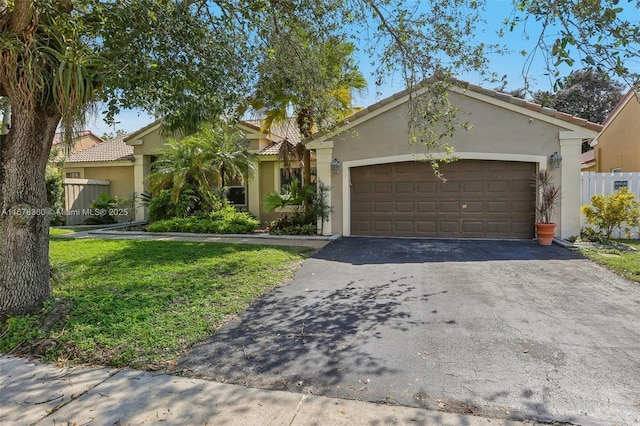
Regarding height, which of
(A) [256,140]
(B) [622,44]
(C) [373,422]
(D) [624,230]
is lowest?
(C) [373,422]

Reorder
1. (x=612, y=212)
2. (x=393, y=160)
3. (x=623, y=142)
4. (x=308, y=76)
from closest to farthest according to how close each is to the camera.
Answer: (x=308, y=76)
(x=612, y=212)
(x=393, y=160)
(x=623, y=142)

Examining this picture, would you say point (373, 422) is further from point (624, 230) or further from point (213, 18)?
point (624, 230)

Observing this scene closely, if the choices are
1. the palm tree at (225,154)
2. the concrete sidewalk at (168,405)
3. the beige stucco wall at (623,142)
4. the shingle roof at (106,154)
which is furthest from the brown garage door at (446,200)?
the shingle roof at (106,154)

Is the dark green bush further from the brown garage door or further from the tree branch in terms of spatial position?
the tree branch

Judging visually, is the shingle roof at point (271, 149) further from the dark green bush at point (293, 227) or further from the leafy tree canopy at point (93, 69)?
the leafy tree canopy at point (93, 69)

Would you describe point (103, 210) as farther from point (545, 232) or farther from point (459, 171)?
point (545, 232)

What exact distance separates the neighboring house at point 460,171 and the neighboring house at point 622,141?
16.0ft

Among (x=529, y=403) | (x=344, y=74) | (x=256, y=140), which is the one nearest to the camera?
(x=529, y=403)

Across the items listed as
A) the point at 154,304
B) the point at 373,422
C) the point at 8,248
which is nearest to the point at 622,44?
the point at 373,422

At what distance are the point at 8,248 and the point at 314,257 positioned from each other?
562 cm

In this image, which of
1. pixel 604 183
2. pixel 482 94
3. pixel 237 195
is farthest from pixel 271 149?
pixel 604 183

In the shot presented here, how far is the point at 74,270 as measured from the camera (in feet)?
23.7

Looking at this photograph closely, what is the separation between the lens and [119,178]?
705 inches

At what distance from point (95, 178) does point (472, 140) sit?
55.4 ft
